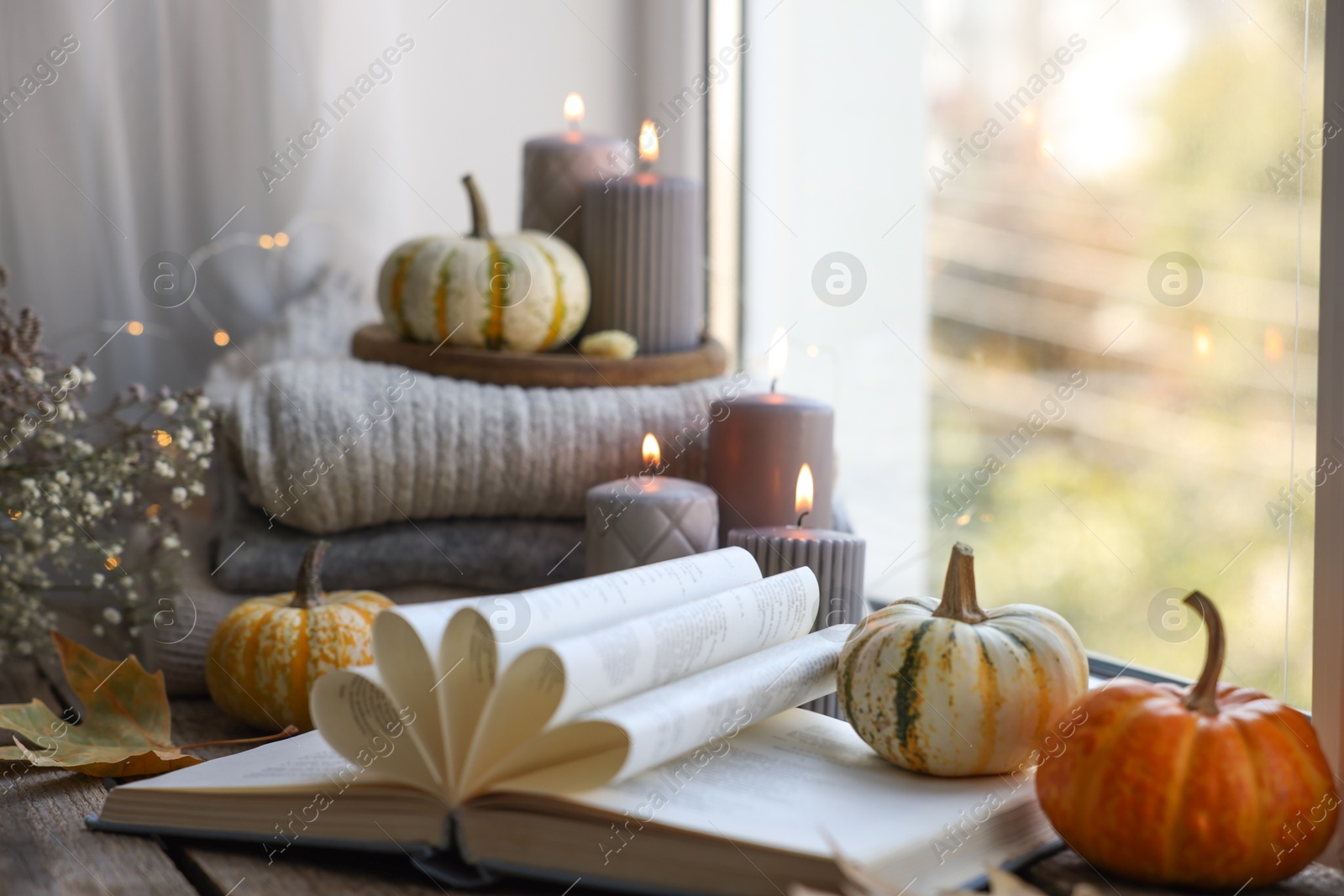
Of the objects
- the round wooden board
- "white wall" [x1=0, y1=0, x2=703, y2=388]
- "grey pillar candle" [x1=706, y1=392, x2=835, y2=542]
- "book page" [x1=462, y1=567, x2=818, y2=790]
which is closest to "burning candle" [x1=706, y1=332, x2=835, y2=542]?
"grey pillar candle" [x1=706, y1=392, x2=835, y2=542]

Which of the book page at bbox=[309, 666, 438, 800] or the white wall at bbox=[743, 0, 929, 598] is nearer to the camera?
the book page at bbox=[309, 666, 438, 800]

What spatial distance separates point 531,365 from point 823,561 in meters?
0.33

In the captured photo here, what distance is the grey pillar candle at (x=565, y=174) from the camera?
104cm

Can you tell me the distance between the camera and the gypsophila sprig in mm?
843

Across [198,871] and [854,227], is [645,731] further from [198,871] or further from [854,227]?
[854,227]

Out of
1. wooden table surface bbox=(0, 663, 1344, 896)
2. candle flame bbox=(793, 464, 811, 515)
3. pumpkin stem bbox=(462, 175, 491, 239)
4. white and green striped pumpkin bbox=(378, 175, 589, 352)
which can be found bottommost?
wooden table surface bbox=(0, 663, 1344, 896)

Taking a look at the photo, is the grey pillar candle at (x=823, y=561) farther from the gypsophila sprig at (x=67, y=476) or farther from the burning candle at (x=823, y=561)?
the gypsophila sprig at (x=67, y=476)

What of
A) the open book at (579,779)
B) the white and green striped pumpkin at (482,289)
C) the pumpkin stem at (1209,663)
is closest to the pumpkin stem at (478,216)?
the white and green striped pumpkin at (482,289)

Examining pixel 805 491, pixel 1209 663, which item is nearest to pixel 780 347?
pixel 805 491

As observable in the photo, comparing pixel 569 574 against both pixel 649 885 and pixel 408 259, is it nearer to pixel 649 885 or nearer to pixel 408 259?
pixel 408 259

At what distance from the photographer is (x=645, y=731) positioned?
53cm

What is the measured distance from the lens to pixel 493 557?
940 mm

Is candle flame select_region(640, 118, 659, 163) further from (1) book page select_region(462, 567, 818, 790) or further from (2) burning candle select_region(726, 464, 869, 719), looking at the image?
(1) book page select_region(462, 567, 818, 790)

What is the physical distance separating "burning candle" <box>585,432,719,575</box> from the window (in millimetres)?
383
